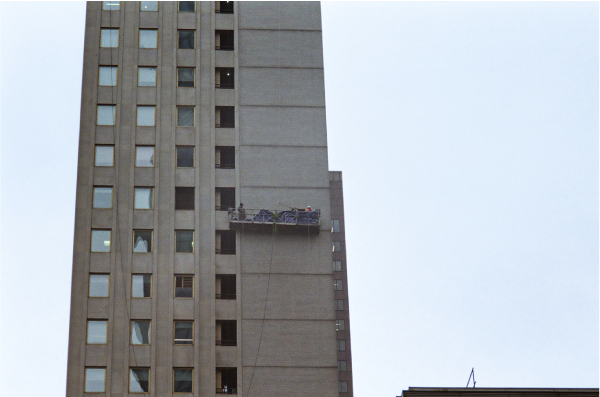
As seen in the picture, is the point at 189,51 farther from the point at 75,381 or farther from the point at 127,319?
the point at 75,381

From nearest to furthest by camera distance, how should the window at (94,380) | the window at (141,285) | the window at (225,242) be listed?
the window at (94,380), the window at (141,285), the window at (225,242)

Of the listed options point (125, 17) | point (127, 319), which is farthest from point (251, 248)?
point (125, 17)

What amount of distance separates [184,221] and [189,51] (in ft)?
51.1

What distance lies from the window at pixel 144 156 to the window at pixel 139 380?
661 inches

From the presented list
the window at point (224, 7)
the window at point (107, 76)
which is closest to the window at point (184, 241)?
the window at point (107, 76)

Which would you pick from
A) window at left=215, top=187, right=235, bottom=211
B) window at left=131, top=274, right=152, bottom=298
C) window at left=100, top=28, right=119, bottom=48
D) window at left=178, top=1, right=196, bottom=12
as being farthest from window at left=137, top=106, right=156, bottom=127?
window at left=131, top=274, right=152, bottom=298

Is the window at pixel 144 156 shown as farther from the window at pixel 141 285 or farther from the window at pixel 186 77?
the window at pixel 141 285

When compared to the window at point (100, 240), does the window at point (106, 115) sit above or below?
above

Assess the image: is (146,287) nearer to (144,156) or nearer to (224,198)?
(224,198)

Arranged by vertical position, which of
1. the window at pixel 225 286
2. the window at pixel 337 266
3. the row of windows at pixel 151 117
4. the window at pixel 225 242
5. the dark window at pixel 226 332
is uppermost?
the row of windows at pixel 151 117

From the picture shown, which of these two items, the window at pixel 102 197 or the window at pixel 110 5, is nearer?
the window at pixel 102 197

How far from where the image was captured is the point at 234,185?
266ft

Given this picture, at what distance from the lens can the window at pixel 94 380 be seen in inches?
2899

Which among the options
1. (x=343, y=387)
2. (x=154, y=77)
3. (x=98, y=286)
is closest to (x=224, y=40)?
(x=154, y=77)
